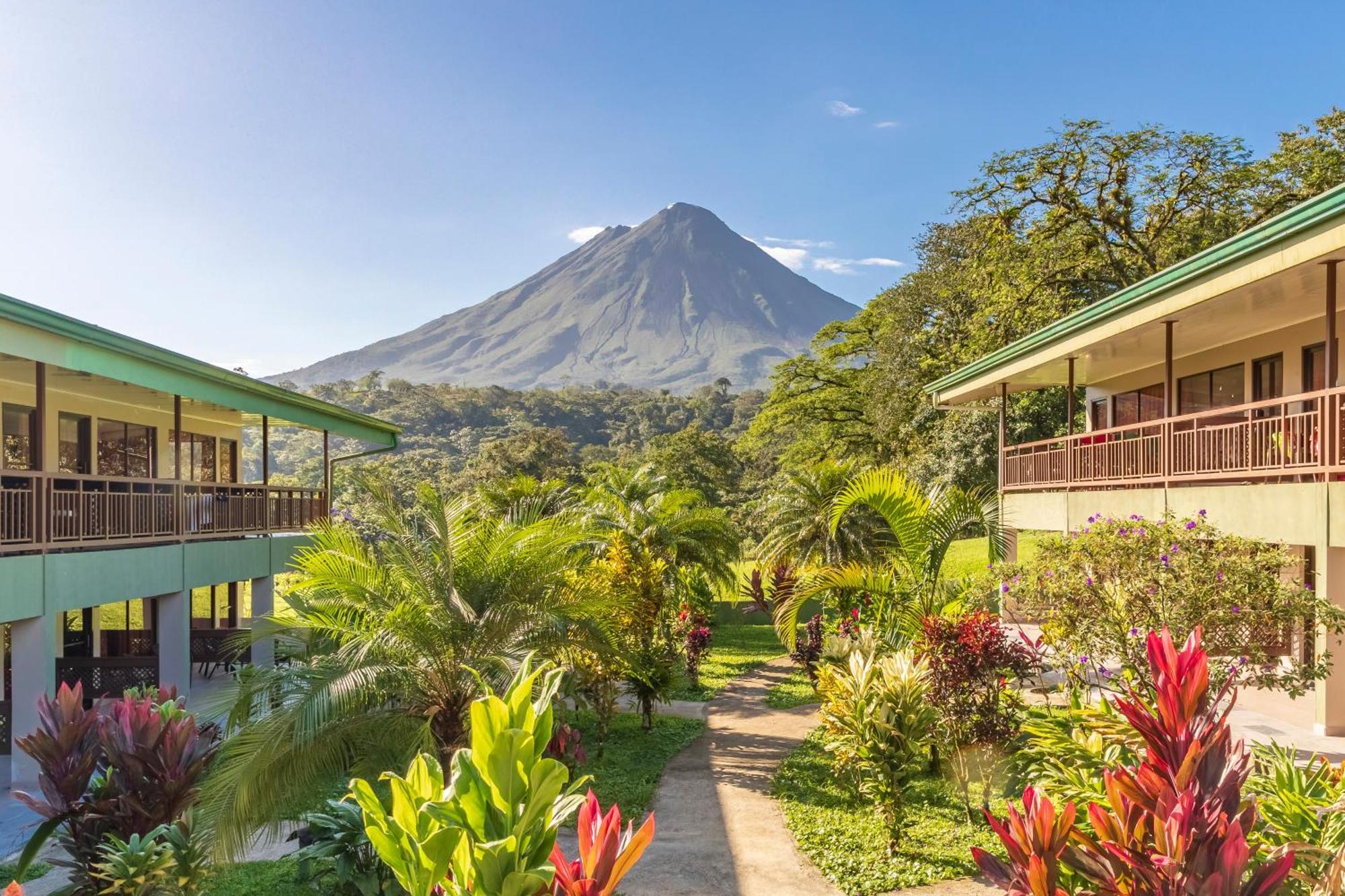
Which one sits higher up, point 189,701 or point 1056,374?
point 1056,374

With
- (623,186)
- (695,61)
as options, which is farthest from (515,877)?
(623,186)

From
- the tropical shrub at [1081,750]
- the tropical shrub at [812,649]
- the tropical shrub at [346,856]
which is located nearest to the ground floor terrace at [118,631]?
the tropical shrub at [346,856]

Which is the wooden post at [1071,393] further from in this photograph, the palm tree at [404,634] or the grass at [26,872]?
the grass at [26,872]

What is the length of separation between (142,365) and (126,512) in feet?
6.83

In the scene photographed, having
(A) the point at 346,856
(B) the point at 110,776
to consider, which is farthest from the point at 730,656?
(A) the point at 346,856

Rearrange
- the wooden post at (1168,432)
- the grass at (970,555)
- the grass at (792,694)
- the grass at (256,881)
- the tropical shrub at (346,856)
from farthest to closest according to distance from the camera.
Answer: the grass at (970,555), the grass at (792,694), the wooden post at (1168,432), the grass at (256,881), the tropical shrub at (346,856)

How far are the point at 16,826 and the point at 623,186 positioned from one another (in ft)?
293

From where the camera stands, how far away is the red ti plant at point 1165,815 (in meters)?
2.78

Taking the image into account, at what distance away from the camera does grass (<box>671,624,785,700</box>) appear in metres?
17.3

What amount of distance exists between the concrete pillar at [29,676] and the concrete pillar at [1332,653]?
44.2 feet

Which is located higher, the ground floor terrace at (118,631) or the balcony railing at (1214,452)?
the balcony railing at (1214,452)

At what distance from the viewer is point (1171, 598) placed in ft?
25.0

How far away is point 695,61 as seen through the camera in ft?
179

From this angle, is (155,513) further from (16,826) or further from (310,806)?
(310,806)
